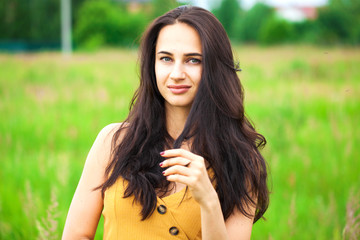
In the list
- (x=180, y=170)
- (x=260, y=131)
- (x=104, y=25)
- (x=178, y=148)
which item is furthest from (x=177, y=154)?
(x=104, y=25)

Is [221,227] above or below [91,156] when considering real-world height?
below

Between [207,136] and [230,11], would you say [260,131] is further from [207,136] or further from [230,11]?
[230,11]

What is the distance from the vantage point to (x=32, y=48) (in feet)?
113

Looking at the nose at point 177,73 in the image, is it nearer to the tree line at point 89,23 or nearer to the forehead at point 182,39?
the forehead at point 182,39

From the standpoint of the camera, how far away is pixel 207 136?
1717 mm

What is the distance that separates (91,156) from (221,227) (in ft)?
2.01

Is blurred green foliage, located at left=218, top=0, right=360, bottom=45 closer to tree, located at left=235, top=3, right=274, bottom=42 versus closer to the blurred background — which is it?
tree, located at left=235, top=3, right=274, bottom=42

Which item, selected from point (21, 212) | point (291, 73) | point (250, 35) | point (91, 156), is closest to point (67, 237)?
point (91, 156)

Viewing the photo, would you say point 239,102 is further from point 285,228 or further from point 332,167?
point 332,167

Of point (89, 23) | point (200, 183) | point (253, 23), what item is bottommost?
point (89, 23)

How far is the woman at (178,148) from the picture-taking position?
5.33ft

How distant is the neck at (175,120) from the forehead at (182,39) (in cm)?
27

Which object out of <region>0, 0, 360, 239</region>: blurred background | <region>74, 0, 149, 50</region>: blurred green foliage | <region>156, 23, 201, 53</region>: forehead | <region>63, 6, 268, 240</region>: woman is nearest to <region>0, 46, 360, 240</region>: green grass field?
<region>0, 0, 360, 239</region>: blurred background

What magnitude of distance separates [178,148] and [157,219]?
0.29 meters
